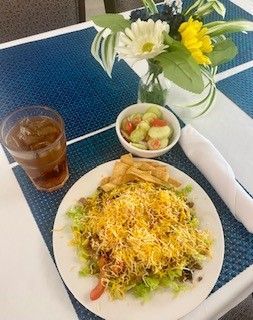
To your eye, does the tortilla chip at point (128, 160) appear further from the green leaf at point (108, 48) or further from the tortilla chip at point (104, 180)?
the green leaf at point (108, 48)

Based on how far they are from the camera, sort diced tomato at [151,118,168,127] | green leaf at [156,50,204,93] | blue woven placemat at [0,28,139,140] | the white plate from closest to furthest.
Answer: the white plate < green leaf at [156,50,204,93] < diced tomato at [151,118,168,127] < blue woven placemat at [0,28,139,140]

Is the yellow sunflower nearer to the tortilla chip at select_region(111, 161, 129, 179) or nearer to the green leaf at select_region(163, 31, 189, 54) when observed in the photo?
the green leaf at select_region(163, 31, 189, 54)

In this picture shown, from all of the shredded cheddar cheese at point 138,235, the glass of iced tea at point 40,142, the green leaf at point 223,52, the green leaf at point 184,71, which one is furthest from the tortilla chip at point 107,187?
the green leaf at point 223,52

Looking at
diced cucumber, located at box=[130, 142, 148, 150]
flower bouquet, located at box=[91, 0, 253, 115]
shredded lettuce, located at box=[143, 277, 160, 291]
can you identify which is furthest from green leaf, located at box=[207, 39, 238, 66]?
shredded lettuce, located at box=[143, 277, 160, 291]

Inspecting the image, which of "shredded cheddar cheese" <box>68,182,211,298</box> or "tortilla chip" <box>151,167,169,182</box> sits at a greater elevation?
"tortilla chip" <box>151,167,169,182</box>

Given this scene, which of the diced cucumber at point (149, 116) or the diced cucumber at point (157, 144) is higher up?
the diced cucumber at point (149, 116)

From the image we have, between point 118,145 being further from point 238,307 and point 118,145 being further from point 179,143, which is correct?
point 238,307
